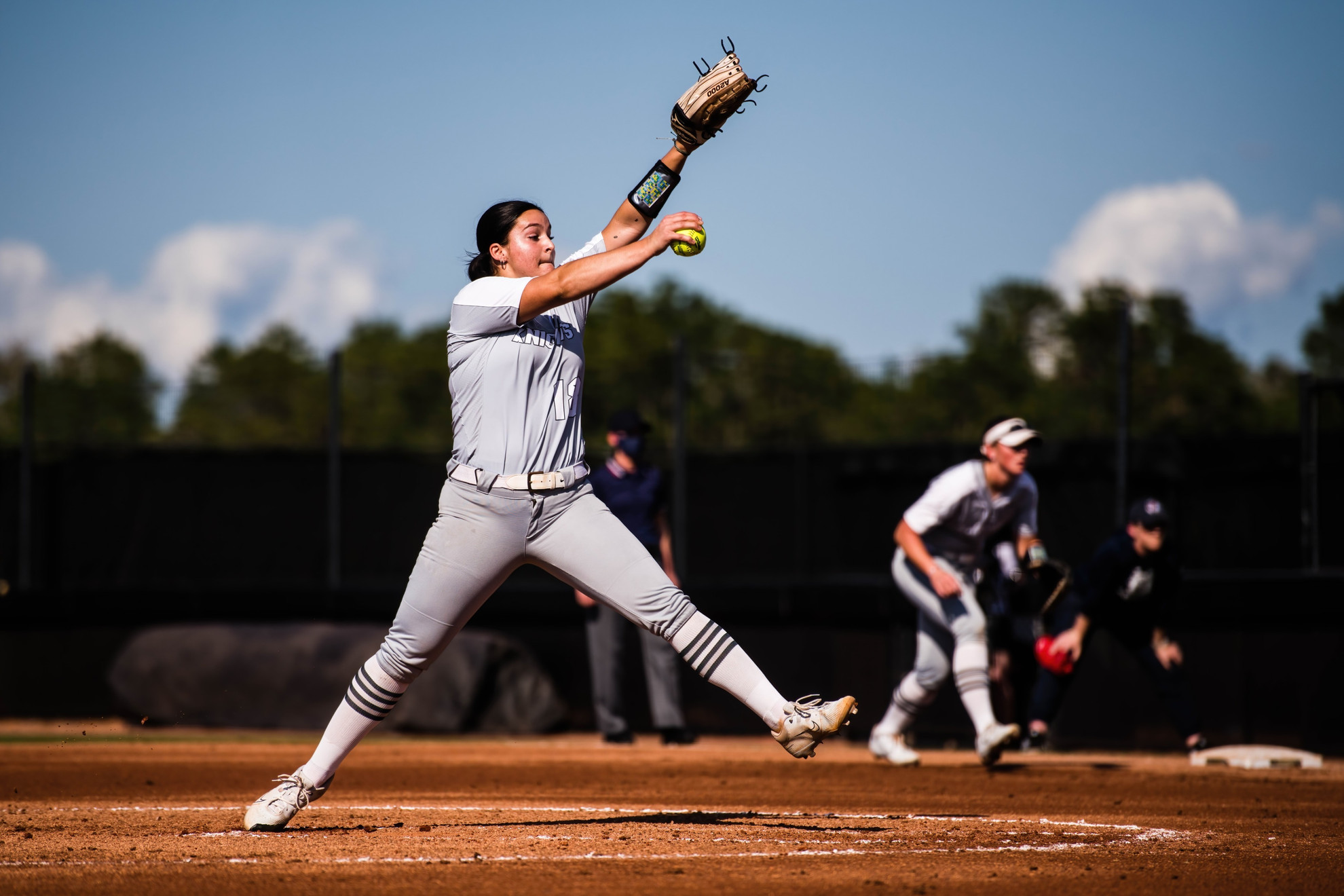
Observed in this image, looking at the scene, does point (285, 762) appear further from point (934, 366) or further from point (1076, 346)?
point (1076, 346)

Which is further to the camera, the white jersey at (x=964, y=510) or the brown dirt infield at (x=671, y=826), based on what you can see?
the white jersey at (x=964, y=510)

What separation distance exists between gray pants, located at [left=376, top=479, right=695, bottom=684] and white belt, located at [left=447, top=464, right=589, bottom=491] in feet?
0.07

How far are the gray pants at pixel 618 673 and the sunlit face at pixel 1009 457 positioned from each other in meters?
3.22

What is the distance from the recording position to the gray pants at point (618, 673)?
10.6 metres

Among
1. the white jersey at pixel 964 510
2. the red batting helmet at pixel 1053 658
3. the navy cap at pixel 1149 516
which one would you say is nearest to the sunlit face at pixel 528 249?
the white jersey at pixel 964 510

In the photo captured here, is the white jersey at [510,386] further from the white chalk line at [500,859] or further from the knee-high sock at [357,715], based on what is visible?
the white chalk line at [500,859]

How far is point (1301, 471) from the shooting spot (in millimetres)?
10703

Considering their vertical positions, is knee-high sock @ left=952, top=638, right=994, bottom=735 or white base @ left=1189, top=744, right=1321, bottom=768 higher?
knee-high sock @ left=952, top=638, right=994, bottom=735

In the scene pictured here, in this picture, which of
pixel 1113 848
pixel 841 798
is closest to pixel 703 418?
pixel 841 798

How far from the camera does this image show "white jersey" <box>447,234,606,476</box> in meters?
5.22

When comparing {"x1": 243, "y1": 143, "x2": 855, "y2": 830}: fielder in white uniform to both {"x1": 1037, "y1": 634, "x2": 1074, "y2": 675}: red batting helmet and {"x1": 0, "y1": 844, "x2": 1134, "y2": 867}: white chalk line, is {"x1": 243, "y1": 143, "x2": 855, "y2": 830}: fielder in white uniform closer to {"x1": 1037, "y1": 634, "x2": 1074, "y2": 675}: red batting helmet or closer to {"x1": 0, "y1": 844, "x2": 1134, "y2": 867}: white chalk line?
{"x1": 0, "y1": 844, "x2": 1134, "y2": 867}: white chalk line

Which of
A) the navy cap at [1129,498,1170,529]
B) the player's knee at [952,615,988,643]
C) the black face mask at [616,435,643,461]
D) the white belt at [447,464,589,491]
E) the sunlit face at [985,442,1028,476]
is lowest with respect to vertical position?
the player's knee at [952,615,988,643]

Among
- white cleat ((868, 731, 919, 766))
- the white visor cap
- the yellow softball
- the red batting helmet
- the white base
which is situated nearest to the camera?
the yellow softball

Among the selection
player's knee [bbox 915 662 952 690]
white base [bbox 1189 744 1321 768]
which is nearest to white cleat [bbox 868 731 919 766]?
player's knee [bbox 915 662 952 690]
